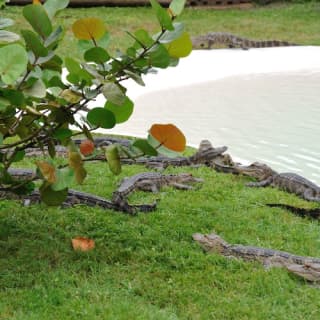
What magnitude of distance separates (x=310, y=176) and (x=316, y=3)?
11.5m

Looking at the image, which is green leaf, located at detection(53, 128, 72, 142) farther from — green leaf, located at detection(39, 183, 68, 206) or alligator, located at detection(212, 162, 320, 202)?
alligator, located at detection(212, 162, 320, 202)

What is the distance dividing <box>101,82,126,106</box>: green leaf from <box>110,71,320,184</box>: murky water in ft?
11.1

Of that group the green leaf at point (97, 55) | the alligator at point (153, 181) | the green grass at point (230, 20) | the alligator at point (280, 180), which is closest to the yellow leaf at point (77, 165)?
the green leaf at point (97, 55)

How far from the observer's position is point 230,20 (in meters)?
15.0

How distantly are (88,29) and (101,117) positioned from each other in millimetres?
406

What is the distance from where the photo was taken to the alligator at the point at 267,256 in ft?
11.2

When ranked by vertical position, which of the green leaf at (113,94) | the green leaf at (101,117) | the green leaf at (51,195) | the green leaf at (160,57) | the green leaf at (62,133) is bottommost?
the green leaf at (51,195)

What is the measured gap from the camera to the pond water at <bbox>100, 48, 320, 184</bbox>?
705 cm

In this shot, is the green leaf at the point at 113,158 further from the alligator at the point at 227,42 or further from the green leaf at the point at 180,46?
the alligator at the point at 227,42

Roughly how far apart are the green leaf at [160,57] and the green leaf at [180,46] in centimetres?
9

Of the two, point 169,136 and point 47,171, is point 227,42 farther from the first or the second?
point 47,171

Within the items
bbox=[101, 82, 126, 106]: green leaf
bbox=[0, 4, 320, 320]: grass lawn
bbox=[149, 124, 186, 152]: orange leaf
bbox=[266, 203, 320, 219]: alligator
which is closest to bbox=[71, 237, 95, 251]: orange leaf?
bbox=[0, 4, 320, 320]: grass lawn

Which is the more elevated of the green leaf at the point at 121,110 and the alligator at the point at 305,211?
the green leaf at the point at 121,110

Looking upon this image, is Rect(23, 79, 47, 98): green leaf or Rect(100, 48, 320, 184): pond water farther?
Rect(100, 48, 320, 184): pond water
